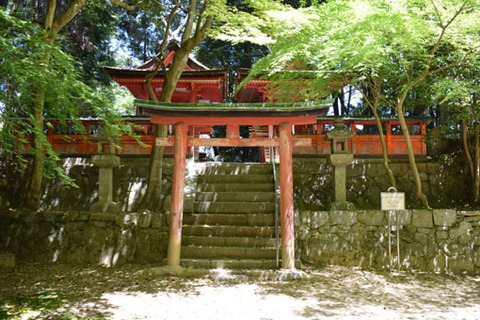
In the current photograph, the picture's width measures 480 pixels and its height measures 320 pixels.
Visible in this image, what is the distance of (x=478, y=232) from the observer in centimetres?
776

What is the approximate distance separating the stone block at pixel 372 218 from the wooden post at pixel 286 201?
196 cm

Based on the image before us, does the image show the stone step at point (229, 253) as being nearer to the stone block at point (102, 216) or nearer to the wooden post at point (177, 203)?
the wooden post at point (177, 203)

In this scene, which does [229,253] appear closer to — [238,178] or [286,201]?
[286,201]

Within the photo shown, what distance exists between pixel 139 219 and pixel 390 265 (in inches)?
219

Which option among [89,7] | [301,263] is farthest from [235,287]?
[89,7]

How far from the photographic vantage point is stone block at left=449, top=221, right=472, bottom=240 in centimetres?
775

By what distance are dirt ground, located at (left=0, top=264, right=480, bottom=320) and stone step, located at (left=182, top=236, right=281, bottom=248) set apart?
0.97 m

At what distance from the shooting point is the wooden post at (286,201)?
22.4 ft

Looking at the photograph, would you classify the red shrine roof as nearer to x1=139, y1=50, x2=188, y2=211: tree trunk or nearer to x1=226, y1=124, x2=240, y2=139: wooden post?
x1=139, y1=50, x2=188, y2=211: tree trunk

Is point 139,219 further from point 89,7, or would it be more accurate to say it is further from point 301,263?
point 89,7

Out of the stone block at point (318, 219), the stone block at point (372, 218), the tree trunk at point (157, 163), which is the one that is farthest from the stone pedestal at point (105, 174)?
the stone block at point (372, 218)

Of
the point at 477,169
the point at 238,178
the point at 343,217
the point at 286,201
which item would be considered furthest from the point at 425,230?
the point at 238,178

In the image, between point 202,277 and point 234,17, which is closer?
point 202,277

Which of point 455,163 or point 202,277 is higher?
point 455,163
